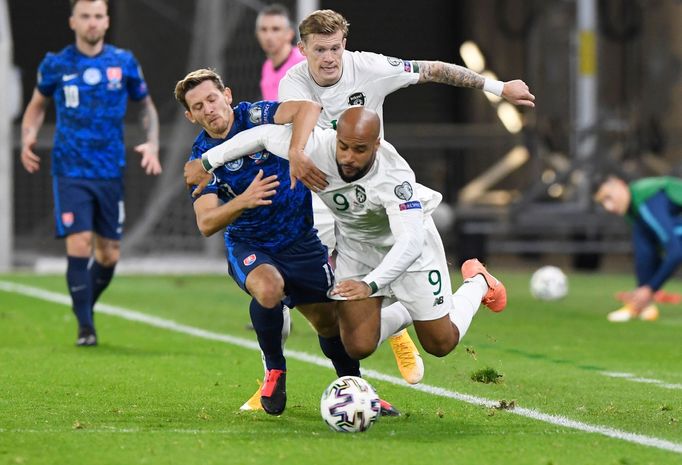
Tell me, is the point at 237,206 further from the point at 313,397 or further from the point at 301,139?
the point at 313,397

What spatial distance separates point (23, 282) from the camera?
15430 mm

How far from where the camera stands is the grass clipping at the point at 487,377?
314 inches

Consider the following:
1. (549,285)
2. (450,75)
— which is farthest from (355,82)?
(549,285)

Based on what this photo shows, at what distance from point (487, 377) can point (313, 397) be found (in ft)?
3.64

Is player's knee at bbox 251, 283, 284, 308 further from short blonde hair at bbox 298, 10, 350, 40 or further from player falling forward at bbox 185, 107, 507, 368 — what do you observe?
short blonde hair at bbox 298, 10, 350, 40

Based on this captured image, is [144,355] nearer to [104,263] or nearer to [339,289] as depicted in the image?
[104,263]

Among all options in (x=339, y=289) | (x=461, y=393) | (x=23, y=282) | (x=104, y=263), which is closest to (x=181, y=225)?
(x=23, y=282)

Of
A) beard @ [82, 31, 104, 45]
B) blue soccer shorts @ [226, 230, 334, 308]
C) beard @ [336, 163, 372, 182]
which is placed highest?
beard @ [82, 31, 104, 45]

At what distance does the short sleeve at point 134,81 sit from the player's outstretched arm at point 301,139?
3446 mm

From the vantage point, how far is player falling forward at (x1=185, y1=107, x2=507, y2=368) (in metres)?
6.35

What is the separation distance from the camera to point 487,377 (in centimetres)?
802

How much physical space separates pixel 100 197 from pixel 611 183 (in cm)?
446

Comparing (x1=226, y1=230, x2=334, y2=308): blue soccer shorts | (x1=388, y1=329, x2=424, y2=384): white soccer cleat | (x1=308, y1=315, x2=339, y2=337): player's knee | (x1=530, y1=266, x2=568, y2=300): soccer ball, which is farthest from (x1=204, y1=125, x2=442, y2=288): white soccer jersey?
(x1=530, y1=266, x2=568, y2=300): soccer ball

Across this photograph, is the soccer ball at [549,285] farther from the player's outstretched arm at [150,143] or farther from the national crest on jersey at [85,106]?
the national crest on jersey at [85,106]
